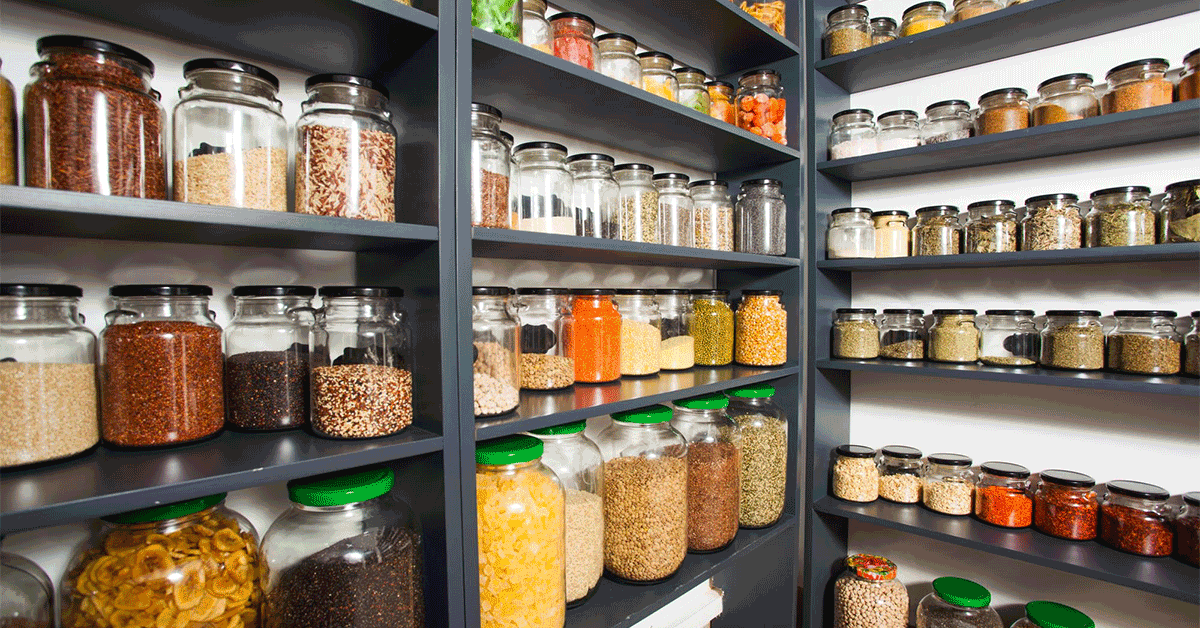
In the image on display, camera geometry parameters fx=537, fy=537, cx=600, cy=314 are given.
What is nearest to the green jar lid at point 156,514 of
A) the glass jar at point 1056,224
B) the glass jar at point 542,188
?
the glass jar at point 542,188

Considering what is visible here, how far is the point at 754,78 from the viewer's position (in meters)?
1.73

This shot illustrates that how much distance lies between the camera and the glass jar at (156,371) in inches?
28.9

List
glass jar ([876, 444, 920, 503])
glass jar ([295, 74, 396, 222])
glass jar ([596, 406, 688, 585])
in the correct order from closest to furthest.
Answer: glass jar ([295, 74, 396, 222]) < glass jar ([596, 406, 688, 585]) < glass jar ([876, 444, 920, 503])

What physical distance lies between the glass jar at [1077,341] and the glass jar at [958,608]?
685 mm

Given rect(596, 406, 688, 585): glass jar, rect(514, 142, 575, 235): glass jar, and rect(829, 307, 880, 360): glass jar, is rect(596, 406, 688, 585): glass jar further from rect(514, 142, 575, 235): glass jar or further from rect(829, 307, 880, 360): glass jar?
rect(829, 307, 880, 360): glass jar

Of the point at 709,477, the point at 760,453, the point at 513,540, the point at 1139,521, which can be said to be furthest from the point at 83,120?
the point at 1139,521

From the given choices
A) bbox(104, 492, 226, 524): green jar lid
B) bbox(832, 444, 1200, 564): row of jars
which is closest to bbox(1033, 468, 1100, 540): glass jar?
bbox(832, 444, 1200, 564): row of jars

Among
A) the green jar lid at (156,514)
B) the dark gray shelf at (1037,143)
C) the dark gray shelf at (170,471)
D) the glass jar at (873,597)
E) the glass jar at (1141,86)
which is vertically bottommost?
the glass jar at (873,597)

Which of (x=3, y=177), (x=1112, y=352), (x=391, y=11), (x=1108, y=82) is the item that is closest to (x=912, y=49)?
(x=1108, y=82)

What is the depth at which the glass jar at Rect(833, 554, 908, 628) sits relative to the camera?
65.7 inches

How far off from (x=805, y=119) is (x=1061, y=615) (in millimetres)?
1669

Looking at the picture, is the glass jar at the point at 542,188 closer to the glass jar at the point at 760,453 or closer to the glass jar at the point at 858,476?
the glass jar at the point at 760,453

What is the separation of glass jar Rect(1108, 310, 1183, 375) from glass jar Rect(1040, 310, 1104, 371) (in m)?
0.04

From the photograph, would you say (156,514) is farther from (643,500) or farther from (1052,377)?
(1052,377)
